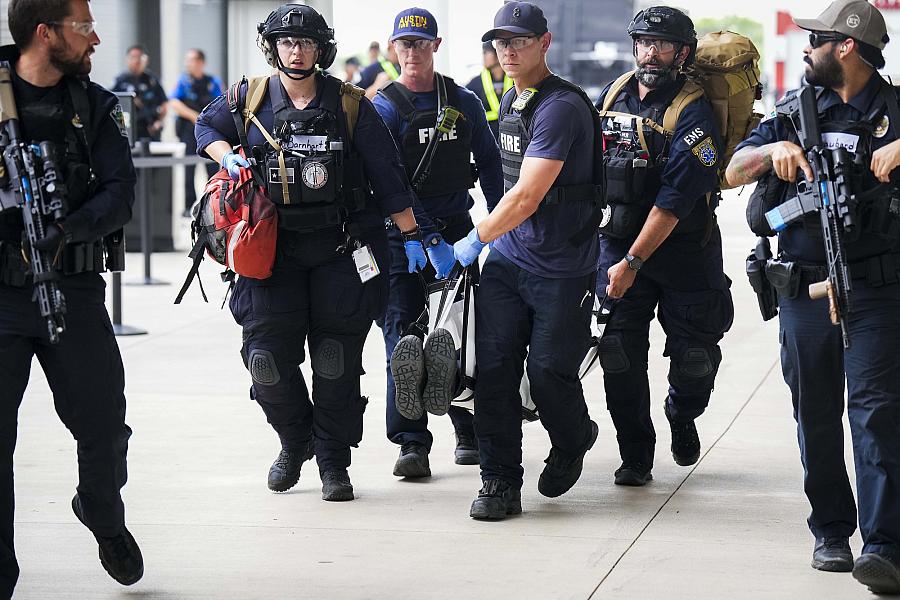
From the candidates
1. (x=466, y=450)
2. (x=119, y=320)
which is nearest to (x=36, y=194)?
(x=466, y=450)

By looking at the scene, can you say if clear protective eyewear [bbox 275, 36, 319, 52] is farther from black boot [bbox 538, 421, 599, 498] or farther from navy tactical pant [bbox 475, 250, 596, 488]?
black boot [bbox 538, 421, 599, 498]

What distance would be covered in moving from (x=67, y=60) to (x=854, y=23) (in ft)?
7.94

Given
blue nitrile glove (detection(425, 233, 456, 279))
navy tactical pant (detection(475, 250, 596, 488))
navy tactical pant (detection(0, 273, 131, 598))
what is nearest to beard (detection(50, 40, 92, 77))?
navy tactical pant (detection(0, 273, 131, 598))

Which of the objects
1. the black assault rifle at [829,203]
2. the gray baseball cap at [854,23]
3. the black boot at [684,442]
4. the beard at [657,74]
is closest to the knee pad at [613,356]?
the black boot at [684,442]

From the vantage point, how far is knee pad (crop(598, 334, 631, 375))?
5.70 m

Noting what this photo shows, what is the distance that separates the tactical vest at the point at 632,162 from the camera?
18.2ft

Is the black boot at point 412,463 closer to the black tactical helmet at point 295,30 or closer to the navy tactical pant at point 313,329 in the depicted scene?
the navy tactical pant at point 313,329

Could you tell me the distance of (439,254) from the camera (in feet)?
18.7

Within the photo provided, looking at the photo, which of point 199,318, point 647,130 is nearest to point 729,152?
point 647,130

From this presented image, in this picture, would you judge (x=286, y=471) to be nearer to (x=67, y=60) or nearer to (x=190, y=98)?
(x=67, y=60)

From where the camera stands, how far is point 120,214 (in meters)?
4.04

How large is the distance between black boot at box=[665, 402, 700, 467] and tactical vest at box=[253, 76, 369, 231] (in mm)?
1777

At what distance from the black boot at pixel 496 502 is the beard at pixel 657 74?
174cm

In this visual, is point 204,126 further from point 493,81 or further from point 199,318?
point 493,81
